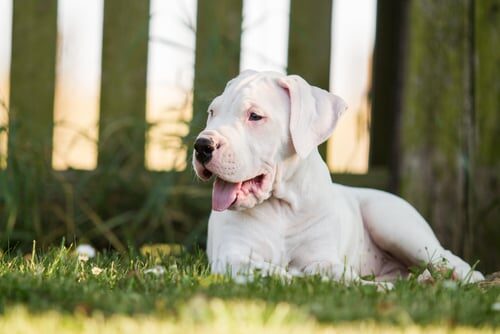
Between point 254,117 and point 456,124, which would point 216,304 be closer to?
point 254,117

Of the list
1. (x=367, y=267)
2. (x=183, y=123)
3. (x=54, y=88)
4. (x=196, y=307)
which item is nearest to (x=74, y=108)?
(x=54, y=88)

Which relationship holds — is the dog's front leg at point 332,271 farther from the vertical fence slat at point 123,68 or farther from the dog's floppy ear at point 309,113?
the vertical fence slat at point 123,68

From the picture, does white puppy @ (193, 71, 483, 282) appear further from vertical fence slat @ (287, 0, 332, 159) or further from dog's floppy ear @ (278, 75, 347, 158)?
vertical fence slat @ (287, 0, 332, 159)

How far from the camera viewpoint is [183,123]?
6430mm

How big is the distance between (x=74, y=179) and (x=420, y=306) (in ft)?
12.2

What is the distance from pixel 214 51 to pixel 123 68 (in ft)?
2.34

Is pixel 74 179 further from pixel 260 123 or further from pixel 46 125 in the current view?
pixel 260 123

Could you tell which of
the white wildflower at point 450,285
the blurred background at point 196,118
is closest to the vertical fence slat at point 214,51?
the blurred background at point 196,118

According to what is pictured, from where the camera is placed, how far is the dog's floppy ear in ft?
14.4

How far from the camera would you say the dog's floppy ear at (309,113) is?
438 centimetres

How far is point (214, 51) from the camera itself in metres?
6.49

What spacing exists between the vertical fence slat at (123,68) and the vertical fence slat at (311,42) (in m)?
1.00

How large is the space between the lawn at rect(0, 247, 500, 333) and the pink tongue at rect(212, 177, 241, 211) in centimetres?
33

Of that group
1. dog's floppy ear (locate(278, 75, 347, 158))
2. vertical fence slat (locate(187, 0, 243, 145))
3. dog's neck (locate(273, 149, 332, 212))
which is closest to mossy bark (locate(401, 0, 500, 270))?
vertical fence slat (locate(187, 0, 243, 145))
